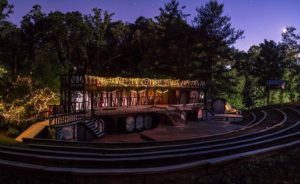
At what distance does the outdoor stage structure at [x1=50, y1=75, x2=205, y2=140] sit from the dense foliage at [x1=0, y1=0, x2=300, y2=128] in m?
2.82

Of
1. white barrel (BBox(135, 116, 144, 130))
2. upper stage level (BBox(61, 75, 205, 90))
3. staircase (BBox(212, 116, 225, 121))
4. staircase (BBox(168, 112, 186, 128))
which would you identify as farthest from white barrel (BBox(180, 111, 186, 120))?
white barrel (BBox(135, 116, 144, 130))

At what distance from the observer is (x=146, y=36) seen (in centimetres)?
5606

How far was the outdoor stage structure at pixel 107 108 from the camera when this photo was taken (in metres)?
26.2

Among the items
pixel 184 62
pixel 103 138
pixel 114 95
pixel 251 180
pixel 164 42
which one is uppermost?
pixel 164 42

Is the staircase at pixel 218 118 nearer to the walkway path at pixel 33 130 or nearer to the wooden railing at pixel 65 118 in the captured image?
the wooden railing at pixel 65 118

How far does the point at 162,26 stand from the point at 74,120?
3562 cm

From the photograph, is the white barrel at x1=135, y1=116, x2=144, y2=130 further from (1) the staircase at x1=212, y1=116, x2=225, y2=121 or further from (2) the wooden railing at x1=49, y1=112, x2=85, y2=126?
(1) the staircase at x1=212, y1=116, x2=225, y2=121

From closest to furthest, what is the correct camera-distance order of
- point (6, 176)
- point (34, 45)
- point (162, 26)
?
point (6, 176) → point (34, 45) → point (162, 26)

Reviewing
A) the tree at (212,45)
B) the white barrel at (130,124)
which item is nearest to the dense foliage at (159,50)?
the tree at (212,45)

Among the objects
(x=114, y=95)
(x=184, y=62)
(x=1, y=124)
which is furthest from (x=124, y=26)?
(x=1, y=124)

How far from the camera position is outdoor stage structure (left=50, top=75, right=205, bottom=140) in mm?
26244

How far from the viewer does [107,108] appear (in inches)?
1382

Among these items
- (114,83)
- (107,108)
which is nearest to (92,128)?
(107,108)

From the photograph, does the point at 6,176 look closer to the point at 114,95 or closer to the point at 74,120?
the point at 74,120
